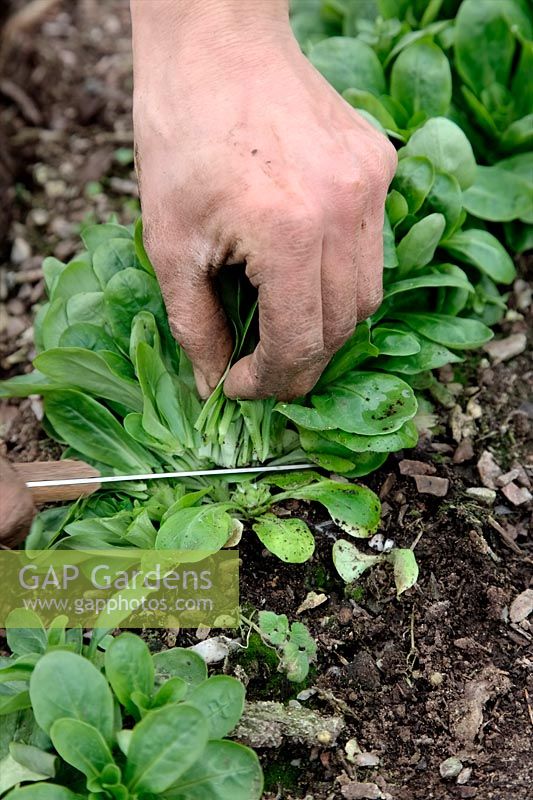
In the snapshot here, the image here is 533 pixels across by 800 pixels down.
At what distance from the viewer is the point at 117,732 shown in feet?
5.42

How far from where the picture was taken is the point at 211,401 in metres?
2.13

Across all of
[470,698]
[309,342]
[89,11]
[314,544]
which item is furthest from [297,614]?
[89,11]

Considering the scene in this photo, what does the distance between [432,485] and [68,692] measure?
3.38 ft

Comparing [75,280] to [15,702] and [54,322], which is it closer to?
[54,322]

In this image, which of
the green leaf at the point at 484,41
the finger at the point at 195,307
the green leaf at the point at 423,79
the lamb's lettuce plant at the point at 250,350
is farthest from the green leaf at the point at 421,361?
the green leaf at the point at 484,41

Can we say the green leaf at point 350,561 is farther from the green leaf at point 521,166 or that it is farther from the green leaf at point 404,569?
the green leaf at point 521,166

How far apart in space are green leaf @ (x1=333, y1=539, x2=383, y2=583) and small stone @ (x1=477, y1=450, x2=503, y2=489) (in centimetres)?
37

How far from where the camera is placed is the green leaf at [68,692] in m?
1.61

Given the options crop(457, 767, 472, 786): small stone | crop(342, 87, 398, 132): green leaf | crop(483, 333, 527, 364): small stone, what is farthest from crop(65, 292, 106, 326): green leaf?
crop(457, 767, 472, 786): small stone

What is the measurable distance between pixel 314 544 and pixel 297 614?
0.16 metres

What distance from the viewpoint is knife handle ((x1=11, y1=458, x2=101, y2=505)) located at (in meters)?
2.12

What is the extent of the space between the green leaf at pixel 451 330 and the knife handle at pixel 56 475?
86cm

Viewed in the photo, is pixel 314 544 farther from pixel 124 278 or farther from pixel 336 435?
pixel 124 278

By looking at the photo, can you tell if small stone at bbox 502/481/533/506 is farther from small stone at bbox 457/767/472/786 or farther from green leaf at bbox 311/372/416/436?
small stone at bbox 457/767/472/786
